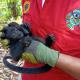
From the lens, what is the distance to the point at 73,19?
1.83 metres

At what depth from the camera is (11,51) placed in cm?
196

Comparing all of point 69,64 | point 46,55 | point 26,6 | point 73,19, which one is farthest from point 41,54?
point 26,6

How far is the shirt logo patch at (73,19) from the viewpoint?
5.95 ft

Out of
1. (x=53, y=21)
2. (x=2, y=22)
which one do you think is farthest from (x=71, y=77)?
(x=2, y=22)

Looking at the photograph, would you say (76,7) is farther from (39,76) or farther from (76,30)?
(39,76)

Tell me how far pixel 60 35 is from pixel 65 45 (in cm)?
7

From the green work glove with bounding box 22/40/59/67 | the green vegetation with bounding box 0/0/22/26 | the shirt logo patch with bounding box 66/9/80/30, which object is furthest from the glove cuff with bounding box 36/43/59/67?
the green vegetation with bounding box 0/0/22/26

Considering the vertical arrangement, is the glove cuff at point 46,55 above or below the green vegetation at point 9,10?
above

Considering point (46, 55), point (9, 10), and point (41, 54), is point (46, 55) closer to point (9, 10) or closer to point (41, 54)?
point (41, 54)

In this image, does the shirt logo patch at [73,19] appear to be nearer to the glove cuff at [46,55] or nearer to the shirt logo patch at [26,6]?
the glove cuff at [46,55]

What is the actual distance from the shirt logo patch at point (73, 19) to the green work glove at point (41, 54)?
7.2 inches

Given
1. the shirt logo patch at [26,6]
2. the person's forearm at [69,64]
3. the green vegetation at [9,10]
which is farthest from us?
the green vegetation at [9,10]

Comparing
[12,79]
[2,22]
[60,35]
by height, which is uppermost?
[60,35]

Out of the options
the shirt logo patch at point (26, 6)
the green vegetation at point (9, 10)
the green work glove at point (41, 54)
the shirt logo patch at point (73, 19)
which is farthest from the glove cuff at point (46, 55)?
the green vegetation at point (9, 10)
